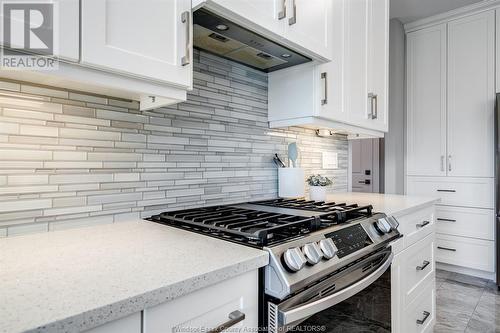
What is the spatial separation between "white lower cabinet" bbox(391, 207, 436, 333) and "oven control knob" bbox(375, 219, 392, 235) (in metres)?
0.18

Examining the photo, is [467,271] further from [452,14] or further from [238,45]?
[238,45]

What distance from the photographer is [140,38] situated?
86cm

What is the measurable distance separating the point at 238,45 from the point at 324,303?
3.58 ft

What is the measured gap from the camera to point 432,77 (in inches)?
125

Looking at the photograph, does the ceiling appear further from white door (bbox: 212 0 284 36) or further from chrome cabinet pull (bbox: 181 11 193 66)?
chrome cabinet pull (bbox: 181 11 193 66)

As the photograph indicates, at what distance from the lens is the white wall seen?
324 centimetres

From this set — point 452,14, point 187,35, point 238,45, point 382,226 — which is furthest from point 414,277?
point 452,14

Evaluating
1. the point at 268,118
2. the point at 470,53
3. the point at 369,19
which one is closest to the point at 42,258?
the point at 268,118

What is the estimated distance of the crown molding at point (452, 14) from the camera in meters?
2.80

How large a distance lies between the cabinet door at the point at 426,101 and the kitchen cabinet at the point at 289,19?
224 centimetres

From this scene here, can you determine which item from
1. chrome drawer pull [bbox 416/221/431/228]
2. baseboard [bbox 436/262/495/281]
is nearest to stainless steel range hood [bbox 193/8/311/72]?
chrome drawer pull [bbox 416/221/431/228]

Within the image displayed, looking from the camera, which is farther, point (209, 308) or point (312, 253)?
point (312, 253)

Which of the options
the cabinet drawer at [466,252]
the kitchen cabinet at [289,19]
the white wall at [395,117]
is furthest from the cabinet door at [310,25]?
the cabinet drawer at [466,252]

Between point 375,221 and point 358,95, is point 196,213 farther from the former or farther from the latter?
point 358,95
